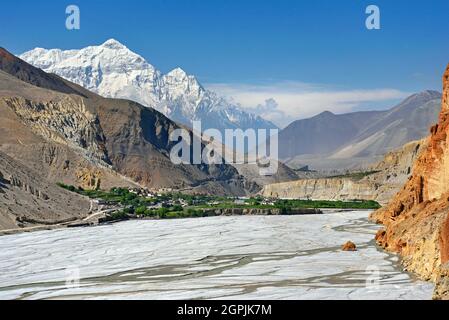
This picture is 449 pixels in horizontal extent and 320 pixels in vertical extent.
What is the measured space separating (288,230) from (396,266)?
Result: 113 ft

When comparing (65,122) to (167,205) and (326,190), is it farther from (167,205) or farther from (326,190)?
(326,190)

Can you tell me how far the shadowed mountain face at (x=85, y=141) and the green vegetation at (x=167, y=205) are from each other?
10.8 meters

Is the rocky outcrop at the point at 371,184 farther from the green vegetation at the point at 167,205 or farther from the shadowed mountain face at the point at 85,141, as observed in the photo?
the shadowed mountain face at the point at 85,141

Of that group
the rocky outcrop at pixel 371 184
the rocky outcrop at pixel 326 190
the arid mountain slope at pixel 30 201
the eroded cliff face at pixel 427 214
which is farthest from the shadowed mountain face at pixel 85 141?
the eroded cliff face at pixel 427 214

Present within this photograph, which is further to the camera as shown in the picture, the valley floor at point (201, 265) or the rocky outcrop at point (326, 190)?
the rocky outcrop at point (326, 190)

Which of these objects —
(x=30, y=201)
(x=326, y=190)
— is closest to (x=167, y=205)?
(x=30, y=201)

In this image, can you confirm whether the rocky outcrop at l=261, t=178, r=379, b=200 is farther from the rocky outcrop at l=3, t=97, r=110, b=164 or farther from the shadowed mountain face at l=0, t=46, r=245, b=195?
the rocky outcrop at l=3, t=97, r=110, b=164

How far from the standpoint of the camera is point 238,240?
64.9 m

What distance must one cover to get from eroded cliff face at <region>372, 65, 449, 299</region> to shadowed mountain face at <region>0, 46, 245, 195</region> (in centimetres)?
8034

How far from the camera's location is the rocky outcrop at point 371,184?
148625mm

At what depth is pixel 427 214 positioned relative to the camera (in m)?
49.0

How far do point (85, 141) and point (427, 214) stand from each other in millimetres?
125560
